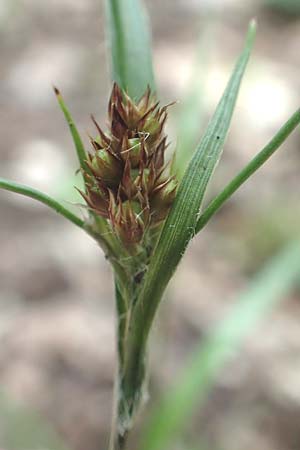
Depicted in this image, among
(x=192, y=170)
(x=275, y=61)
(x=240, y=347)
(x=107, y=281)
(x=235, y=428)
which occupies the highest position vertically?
(x=275, y=61)

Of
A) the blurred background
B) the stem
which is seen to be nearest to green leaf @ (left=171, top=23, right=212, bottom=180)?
the blurred background

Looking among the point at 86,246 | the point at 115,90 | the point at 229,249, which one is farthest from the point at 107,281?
the point at 115,90

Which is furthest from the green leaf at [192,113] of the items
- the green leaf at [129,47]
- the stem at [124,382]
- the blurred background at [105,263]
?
the stem at [124,382]

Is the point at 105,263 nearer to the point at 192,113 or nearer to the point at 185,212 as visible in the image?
the point at 192,113

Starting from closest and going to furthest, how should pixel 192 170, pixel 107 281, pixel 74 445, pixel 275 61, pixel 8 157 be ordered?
pixel 192 170 → pixel 74 445 → pixel 107 281 → pixel 8 157 → pixel 275 61

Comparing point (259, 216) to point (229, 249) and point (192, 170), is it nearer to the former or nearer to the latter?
point (229, 249)

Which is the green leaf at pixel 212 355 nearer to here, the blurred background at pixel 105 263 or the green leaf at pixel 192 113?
the blurred background at pixel 105 263

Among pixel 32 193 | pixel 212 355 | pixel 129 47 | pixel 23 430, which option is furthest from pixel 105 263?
pixel 32 193
